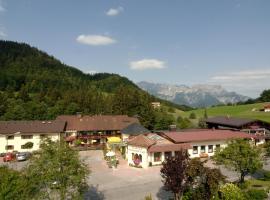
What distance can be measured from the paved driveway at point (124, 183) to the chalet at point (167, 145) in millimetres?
1948

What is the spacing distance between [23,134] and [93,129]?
14.3 metres

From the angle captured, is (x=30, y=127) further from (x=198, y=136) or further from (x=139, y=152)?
(x=198, y=136)

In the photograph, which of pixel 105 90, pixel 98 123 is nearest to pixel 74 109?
pixel 98 123

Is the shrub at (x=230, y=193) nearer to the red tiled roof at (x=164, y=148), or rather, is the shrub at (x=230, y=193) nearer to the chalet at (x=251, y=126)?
the red tiled roof at (x=164, y=148)

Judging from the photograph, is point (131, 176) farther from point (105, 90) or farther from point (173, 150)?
point (105, 90)

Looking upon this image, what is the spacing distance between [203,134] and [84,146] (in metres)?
24.6

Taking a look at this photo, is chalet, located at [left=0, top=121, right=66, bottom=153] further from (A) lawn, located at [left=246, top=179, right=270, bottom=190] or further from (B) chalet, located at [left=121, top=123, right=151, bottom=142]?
(A) lawn, located at [left=246, top=179, right=270, bottom=190]

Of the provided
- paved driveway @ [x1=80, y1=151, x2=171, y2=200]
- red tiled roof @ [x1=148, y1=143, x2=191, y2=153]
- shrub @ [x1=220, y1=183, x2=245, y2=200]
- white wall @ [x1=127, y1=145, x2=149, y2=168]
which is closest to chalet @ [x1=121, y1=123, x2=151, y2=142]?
white wall @ [x1=127, y1=145, x2=149, y2=168]

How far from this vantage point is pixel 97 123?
69.8m

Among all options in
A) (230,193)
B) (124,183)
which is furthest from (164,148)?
(230,193)

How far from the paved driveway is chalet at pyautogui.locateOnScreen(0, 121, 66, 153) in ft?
62.9

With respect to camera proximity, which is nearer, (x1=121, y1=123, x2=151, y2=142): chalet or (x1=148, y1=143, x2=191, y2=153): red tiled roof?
(x1=148, y1=143, x2=191, y2=153): red tiled roof

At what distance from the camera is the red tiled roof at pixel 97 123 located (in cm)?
6762

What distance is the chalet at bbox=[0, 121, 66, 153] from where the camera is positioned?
59.8m
